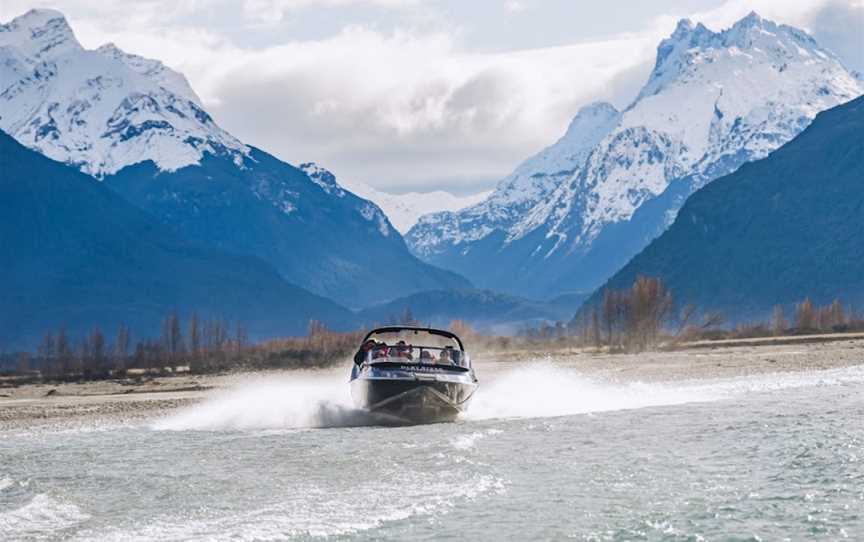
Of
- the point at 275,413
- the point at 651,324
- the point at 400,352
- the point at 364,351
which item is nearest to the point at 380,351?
the point at 400,352

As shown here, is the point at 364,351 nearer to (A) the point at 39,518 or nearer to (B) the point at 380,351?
(B) the point at 380,351

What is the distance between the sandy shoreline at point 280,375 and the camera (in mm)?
72625

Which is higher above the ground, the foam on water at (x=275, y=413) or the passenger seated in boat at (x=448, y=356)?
the passenger seated in boat at (x=448, y=356)

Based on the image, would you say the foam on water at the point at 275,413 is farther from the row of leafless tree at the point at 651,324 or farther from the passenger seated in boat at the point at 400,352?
the row of leafless tree at the point at 651,324

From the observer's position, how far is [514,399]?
223ft

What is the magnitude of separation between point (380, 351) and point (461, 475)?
64.9ft

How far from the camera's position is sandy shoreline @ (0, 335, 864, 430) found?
7262 centimetres

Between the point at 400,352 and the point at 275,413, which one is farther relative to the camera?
the point at 275,413

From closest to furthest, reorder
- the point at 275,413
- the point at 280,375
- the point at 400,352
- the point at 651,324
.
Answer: the point at 400,352
the point at 275,413
the point at 280,375
the point at 651,324

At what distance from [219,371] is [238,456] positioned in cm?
9439

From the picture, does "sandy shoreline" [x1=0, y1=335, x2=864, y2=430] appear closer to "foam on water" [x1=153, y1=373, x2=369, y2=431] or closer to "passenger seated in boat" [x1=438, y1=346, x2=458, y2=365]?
"foam on water" [x1=153, y1=373, x2=369, y2=431]

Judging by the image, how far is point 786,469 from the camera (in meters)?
40.5

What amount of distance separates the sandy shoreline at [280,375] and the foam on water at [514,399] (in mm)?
Result: 2994

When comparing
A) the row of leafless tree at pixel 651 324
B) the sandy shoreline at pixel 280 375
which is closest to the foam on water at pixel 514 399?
the sandy shoreline at pixel 280 375
